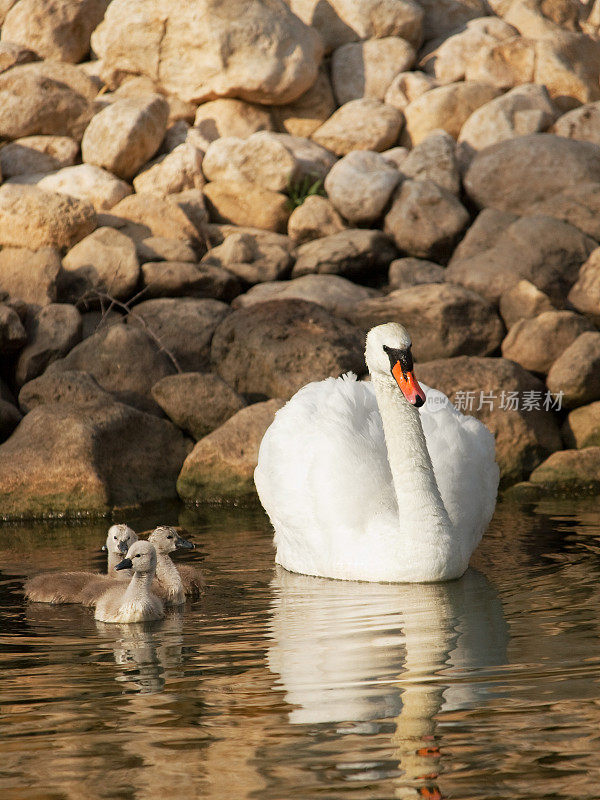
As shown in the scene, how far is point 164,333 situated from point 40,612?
23.2 feet

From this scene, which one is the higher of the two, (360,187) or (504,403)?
(360,187)

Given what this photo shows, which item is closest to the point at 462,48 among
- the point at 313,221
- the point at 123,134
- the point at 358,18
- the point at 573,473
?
the point at 358,18

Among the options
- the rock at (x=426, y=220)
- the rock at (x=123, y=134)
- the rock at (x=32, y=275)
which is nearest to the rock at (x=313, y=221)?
the rock at (x=426, y=220)

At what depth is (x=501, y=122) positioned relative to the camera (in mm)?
17938

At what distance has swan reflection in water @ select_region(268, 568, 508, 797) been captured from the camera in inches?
168

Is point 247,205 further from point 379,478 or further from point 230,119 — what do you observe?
point 379,478

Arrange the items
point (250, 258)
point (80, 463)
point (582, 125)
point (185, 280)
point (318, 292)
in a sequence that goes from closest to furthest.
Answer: point (80, 463), point (318, 292), point (185, 280), point (250, 258), point (582, 125)

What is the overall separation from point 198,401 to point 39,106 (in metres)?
7.82

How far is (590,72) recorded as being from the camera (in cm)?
1981

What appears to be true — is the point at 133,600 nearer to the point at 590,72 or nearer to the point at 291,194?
the point at 291,194

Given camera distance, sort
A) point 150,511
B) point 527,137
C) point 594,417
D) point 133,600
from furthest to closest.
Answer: point 527,137
point 594,417
point 150,511
point 133,600

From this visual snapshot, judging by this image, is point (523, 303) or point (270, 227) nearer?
point (523, 303)

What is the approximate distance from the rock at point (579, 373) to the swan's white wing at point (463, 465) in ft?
13.2

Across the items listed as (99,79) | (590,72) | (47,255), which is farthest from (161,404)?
(590,72)
